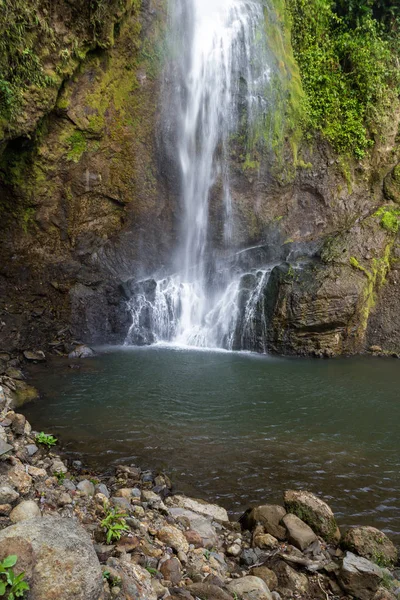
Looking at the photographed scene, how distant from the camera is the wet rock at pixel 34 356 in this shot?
9484 mm

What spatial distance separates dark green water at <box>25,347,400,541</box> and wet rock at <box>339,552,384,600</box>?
0.90 m

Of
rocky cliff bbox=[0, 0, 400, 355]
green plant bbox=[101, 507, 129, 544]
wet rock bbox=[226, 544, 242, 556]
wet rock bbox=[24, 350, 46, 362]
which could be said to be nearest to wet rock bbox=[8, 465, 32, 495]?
green plant bbox=[101, 507, 129, 544]

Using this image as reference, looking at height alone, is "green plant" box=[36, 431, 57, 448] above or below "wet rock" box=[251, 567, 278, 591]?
above

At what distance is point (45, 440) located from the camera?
5.38 m

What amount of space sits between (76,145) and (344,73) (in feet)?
30.4

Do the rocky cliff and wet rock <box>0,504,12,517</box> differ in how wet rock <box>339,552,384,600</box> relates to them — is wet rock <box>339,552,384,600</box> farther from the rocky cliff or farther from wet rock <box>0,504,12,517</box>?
the rocky cliff

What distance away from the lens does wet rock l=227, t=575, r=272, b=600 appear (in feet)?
9.93

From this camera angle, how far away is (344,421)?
23.2 feet

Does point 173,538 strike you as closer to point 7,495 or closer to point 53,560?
point 7,495

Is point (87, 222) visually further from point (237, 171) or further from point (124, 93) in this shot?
point (237, 171)

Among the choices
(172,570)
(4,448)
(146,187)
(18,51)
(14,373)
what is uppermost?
(18,51)

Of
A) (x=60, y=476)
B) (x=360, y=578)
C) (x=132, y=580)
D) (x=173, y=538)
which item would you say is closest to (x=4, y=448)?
(x=60, y=476)

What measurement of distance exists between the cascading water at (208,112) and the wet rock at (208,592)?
10313 mm

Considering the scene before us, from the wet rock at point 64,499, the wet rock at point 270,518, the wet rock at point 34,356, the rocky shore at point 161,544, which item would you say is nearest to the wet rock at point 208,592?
the rocky shore at point 161,544
